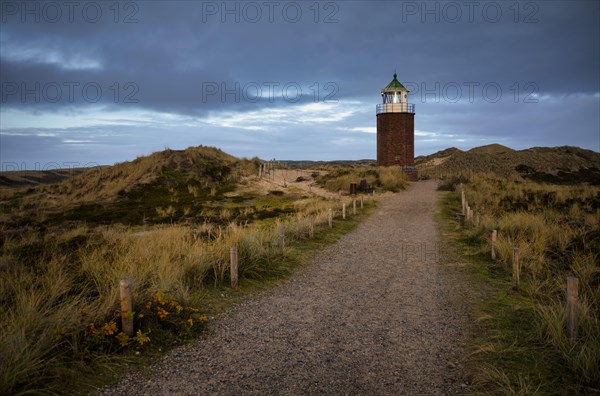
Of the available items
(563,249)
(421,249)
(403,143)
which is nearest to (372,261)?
(421,249)

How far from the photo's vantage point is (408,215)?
20.8 m

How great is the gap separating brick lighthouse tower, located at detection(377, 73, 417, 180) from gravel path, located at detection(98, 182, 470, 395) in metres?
33.7

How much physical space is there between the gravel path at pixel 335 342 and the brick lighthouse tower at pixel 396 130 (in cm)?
3371

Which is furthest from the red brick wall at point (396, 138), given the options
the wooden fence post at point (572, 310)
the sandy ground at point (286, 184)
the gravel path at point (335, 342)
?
the wooden fence post at point (572, 310)

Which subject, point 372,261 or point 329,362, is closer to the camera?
point 329,362

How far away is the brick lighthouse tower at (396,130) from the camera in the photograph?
1656 inches

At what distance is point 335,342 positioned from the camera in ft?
19.4

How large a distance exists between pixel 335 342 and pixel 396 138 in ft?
128

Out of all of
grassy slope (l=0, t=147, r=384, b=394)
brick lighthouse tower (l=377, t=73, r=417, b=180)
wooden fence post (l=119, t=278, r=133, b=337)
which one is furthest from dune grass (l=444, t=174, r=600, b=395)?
brick lighthouse tower (l=377, t=73, r=417, b=180)

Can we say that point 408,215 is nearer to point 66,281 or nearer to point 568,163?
point 66,281

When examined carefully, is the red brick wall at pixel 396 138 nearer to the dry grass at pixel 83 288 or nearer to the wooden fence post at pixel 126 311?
the dry grass at pixel 83 288

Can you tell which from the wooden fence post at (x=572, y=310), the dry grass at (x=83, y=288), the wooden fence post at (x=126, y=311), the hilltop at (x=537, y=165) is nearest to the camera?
the dry grass at (x=83, y=288)

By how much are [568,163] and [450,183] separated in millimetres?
40306

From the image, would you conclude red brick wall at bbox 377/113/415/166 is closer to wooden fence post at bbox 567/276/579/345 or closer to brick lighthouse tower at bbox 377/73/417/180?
brick lighthouse tower at bbox 377/73/417/180
